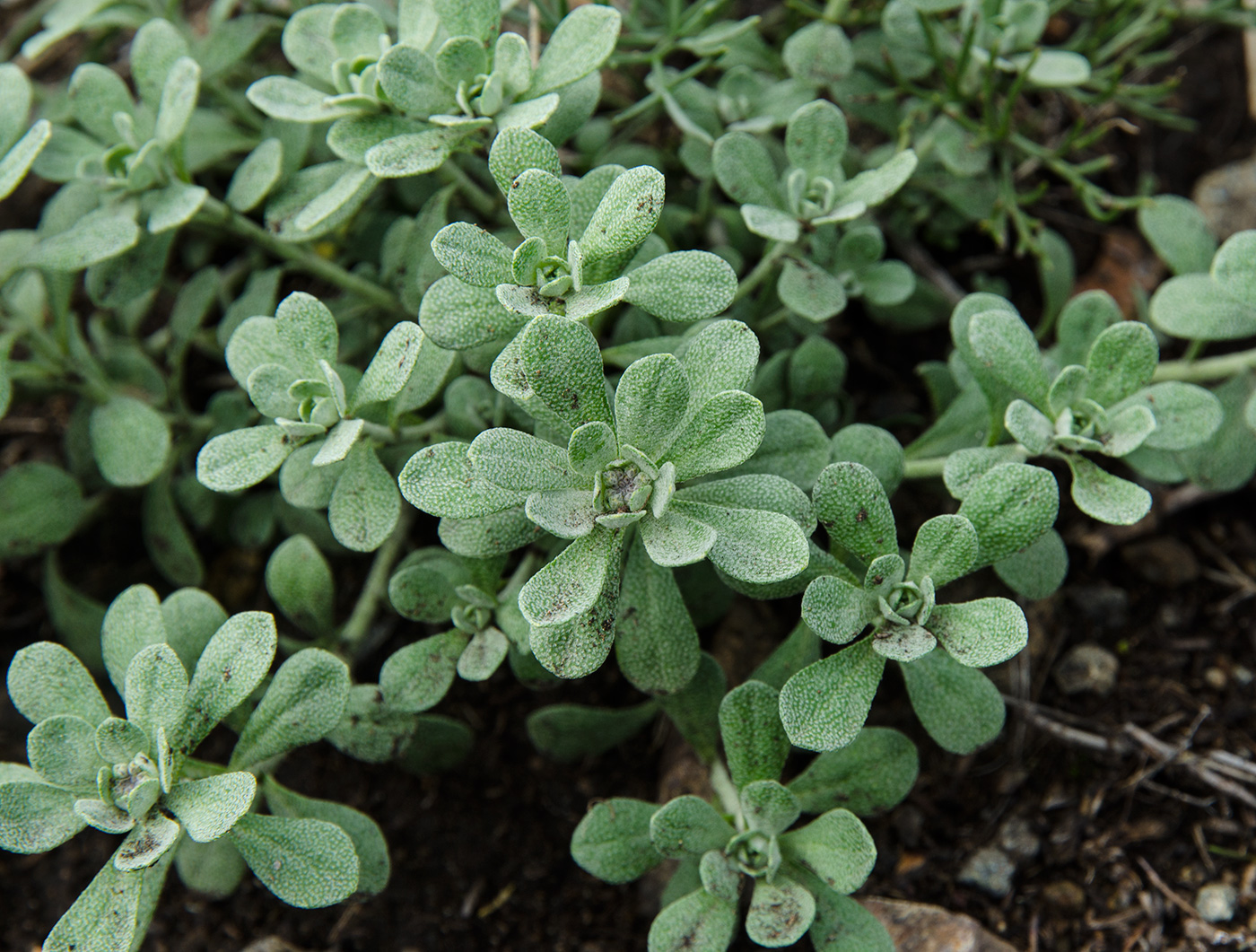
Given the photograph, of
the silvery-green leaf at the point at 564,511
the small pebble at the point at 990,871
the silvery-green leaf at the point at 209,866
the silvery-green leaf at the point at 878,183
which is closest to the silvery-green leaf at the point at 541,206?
the silvery-green leaf at the point at 564,511

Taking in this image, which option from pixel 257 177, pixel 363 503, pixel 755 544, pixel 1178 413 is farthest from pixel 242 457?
pixel 1178 413

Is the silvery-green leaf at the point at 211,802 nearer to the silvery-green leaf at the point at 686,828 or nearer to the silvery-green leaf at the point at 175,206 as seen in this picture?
the silvery-green leaf at the point at 686,828

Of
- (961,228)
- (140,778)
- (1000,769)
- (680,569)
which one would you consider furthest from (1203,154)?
(140,778)

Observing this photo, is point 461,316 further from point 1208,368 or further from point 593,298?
point 1208,368

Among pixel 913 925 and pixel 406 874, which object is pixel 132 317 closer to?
pixel 406 874

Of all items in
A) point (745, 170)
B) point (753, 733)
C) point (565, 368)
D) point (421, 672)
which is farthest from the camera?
point (745, 170)

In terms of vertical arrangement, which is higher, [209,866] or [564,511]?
[564,511]

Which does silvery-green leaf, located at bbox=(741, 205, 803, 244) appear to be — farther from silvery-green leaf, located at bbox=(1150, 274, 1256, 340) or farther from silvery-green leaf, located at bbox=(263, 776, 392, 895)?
silvery-green leaf, located at bbox=(263, 776, 392, 895)
